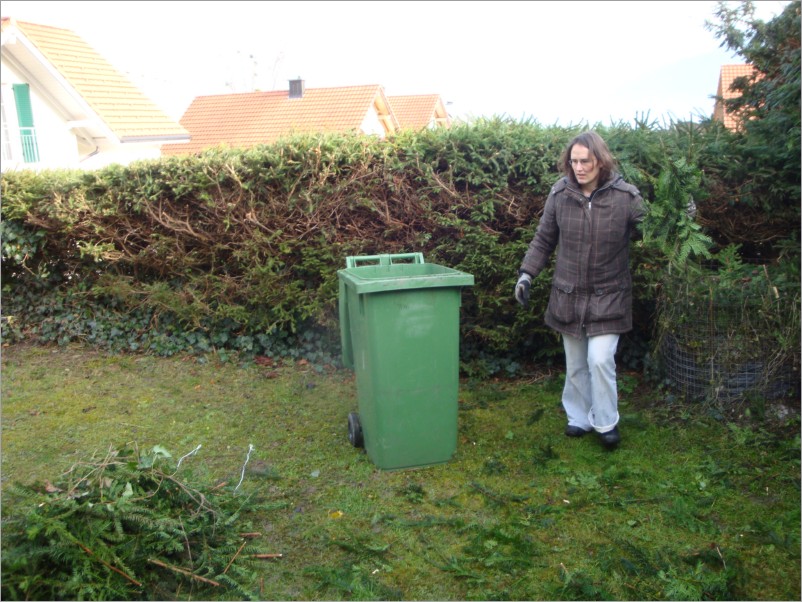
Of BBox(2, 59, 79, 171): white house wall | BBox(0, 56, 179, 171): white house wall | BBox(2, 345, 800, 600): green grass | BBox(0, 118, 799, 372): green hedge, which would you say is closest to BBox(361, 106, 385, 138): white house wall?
BBox(0, 56, 179, 171): white house wall

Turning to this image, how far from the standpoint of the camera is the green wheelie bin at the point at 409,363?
3.94m

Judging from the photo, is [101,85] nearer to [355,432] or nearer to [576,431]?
[355,432]

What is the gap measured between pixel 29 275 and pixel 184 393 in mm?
3029

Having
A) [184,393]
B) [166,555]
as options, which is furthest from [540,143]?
[166,555]

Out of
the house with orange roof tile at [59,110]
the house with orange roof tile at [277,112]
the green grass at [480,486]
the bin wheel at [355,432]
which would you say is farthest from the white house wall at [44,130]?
the bin wheel at [355,432]

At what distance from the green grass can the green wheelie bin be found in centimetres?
19

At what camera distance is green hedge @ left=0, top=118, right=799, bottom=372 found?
214 inches

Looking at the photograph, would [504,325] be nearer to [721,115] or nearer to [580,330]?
[580,330]

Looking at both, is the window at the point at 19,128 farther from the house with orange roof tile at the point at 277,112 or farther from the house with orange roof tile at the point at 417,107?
the house with orange roof tile at the point at 417,107

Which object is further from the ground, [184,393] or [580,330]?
[580,330]

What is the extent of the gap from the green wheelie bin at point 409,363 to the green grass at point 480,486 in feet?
0.61

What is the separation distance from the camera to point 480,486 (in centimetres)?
394

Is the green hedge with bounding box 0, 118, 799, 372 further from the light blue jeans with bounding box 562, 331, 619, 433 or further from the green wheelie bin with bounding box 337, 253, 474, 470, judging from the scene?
the green wheelie bin with bounding box 337, 253, 474, 470

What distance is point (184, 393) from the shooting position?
5820 mm
